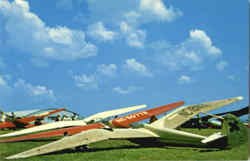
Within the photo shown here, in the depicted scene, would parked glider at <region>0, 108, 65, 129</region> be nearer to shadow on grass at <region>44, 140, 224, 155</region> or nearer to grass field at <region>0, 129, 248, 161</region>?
grass field at <region>0, 129, 248, 161</region>

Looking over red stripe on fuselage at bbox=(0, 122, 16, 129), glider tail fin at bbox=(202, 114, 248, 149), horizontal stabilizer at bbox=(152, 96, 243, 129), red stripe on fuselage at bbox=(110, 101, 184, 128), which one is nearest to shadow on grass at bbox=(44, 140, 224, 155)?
glider tail fin at bbox=(202, 114, 248, 149)

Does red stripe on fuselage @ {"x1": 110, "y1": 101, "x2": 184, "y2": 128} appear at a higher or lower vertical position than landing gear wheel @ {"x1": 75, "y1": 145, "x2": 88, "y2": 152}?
higher

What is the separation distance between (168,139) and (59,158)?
437 cm

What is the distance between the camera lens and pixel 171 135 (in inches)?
389

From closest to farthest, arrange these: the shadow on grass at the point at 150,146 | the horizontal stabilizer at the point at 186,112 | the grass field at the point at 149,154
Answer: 1. the grass field at the point at 149,154
2. the shadow on grass at the point at 150,146
3. the horizontal stabilizer at the point at 186,112

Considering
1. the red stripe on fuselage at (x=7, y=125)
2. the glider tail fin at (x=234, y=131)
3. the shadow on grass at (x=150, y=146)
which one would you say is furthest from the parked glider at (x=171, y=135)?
the red stripe on fuselage at (x=7, y=125)

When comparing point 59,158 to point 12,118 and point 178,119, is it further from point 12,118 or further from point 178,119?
point 12,118

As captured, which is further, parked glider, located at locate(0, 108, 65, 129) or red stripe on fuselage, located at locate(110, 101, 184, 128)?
parked glider, located at locate(0, 108, 65, 129)

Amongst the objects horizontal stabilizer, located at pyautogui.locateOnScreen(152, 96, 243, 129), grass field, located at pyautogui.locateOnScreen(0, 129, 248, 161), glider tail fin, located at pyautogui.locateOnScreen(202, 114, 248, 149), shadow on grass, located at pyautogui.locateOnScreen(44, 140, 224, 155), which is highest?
horizontal stabilizer, located at pyautogui.locateOnScreen(152, 96, 243, 129)

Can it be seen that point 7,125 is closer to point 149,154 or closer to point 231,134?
point 149,154

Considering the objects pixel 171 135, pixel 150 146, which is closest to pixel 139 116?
pixel 150 146

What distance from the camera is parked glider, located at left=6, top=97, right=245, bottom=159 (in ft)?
27.7

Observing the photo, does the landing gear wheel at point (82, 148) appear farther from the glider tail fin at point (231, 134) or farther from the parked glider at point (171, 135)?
the glider tail fin at point (231, 134)

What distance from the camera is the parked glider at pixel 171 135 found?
8438 millimetres
